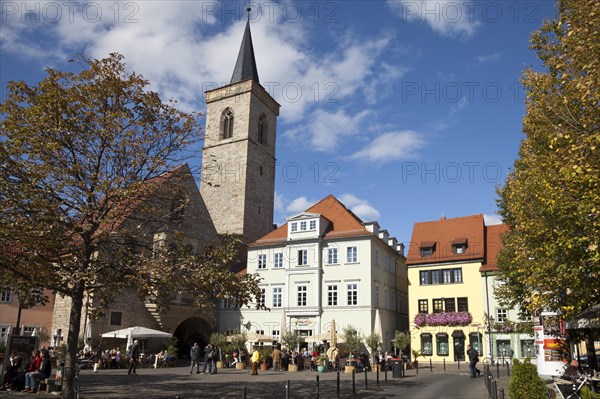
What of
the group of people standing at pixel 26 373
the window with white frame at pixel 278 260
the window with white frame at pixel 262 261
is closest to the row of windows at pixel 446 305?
the window with white frame at pixel 278 260

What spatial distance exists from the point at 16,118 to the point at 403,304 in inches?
1570

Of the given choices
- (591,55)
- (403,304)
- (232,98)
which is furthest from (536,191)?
(232,98)

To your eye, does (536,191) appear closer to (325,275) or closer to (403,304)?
(325,275)

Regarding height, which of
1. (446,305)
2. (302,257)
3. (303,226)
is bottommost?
(446,305)

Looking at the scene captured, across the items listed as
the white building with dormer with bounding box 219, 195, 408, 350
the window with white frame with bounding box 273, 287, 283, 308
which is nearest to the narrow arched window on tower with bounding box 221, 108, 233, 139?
the white building with dormer with bounding box 219, 195, 408, 350

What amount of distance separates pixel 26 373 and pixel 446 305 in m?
31.2

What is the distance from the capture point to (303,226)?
139 feet

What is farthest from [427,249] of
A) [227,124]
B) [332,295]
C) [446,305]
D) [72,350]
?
[72,350]

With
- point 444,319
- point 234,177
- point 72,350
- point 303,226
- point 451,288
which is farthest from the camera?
point 234,177

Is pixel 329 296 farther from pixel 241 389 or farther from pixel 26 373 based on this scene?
pixel 26 373

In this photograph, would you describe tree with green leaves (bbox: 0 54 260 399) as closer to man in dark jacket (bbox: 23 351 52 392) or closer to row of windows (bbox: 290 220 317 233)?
man in dark jacket (bbox: 23 351 52 392)

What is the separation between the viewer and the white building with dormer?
38.8m

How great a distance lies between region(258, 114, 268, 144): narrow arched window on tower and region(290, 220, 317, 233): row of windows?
18.0m

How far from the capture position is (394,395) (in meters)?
16.9
